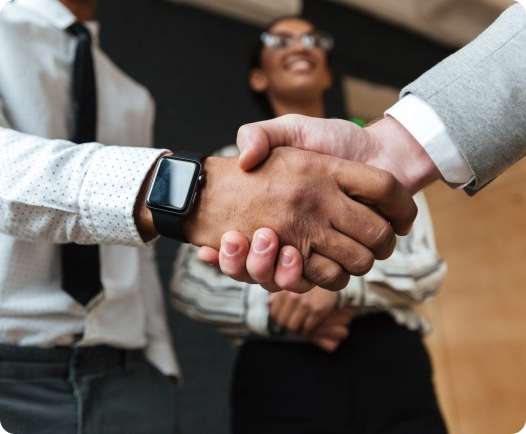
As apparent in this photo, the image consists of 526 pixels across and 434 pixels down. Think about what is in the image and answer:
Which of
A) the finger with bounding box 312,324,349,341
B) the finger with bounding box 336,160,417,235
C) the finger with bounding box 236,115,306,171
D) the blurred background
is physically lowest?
the finger with bounding box 312,324,349,341

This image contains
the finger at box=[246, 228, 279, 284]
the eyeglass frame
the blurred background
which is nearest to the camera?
the finger at box=[246, 228, 279, 284]

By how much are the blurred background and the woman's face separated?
34 mm

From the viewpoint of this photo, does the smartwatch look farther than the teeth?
No

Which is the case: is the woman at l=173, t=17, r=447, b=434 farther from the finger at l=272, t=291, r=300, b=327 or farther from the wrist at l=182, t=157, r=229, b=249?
the wrist at l=182, t=157, r=229, b=249

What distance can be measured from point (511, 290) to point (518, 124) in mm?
184

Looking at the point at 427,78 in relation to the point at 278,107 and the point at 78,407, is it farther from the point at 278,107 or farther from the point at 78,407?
the point at 78,407

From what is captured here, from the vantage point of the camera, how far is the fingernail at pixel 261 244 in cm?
40

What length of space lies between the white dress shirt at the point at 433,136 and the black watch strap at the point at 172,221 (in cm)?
19

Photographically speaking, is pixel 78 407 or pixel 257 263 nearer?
pixel 257 263

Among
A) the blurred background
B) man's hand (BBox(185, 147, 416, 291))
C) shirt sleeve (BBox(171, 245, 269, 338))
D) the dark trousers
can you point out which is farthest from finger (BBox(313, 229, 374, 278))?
the dark trousers

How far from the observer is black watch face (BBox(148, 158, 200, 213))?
41cm

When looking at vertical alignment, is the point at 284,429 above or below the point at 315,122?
below

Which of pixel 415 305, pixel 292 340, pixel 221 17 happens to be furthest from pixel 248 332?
pixel 221 17

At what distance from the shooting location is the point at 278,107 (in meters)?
0.68
